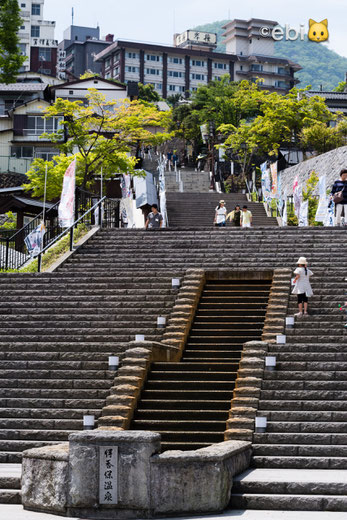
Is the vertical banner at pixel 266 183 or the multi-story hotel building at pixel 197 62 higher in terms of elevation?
the multi-story hotel building at pixel 197 62

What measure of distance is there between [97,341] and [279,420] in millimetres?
4742

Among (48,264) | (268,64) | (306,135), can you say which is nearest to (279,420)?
(48,264)

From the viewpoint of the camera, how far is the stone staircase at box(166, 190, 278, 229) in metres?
35.9

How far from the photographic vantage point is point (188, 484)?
32.3ft

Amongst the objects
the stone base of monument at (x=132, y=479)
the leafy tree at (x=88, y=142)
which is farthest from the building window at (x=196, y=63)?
the stone base of monument at (x=132, y=479)

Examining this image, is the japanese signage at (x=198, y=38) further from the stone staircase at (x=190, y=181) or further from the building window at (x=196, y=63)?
the stone staircase at (x=190, y=181)

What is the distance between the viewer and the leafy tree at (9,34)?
2702 cm

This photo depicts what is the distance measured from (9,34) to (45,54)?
69084 millimetres

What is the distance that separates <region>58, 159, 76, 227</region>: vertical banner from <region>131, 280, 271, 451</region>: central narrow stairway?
5538 mm

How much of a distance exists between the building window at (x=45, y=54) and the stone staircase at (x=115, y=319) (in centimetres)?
7263

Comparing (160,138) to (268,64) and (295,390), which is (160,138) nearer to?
(295,390)

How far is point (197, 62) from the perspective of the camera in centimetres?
12125

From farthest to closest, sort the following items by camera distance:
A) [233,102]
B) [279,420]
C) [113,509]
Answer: [233,102] → [279,420] → [113,509]

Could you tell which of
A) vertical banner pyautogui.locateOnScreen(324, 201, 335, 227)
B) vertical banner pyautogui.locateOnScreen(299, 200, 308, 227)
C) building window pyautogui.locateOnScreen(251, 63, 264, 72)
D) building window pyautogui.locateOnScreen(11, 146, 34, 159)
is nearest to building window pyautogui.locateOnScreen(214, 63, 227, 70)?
building window pyautogui.locateOnScreen(251, 63, 264, 72)
